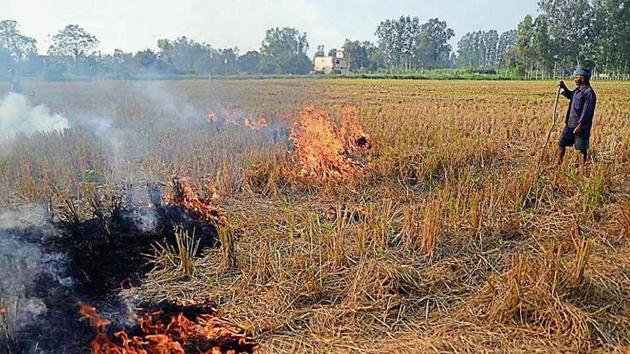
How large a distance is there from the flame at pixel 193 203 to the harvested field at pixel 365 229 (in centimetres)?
3

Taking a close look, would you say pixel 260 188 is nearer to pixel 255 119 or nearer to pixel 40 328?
pixel 40 328

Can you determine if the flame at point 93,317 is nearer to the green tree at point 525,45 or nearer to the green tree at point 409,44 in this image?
the green tree at point 525,45

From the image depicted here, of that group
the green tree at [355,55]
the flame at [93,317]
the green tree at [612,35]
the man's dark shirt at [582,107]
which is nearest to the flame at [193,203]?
the flame at [93,317]

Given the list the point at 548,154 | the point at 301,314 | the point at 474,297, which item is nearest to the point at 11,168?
the point at 301,314

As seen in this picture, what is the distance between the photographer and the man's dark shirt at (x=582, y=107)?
7402mm

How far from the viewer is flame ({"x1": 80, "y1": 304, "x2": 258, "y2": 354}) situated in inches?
133

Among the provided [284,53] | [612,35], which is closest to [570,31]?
[612,35]

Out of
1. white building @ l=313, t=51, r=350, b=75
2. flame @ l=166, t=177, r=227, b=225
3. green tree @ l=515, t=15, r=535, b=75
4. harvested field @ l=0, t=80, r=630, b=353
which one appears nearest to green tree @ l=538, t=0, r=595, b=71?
green tree @ l=515, t=15, r=535, b=75

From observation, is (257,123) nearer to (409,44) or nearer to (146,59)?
(146,59)

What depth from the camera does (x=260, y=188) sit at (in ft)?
24.2

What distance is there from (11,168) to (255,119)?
269 inches

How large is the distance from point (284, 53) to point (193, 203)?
21.7 meters

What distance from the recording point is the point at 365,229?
490 cm

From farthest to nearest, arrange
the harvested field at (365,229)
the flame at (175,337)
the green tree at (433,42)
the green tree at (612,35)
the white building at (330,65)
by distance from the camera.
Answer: the green tree at (433,42), the green tree at (612,35), the white building at (330,65), the harvested field at (365,229), the flame at (175,337)
